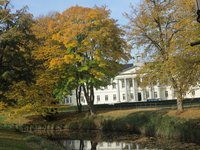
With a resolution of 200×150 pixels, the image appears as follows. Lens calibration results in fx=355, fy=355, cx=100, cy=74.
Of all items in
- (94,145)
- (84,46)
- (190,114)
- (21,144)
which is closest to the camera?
(21,144)

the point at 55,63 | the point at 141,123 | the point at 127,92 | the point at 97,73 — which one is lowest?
the point at 141,123

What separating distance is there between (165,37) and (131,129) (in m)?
10.3

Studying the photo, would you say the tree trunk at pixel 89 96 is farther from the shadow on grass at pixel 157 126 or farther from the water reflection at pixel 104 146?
the water reflection at pixel 104 146

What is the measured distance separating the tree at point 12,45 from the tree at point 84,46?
35.4 feet

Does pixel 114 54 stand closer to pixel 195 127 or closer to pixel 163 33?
pixel 163 33

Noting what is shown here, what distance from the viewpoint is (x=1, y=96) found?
110ft

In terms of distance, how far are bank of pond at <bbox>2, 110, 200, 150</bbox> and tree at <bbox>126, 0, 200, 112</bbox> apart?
2879 mm

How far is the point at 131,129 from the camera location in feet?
123

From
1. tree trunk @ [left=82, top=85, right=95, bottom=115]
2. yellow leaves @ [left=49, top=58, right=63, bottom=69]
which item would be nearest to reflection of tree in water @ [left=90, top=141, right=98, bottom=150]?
yellow leaves @ [left=49, top=58, right=63, bottom=69]

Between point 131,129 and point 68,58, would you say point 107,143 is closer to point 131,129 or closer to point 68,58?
point 131,129

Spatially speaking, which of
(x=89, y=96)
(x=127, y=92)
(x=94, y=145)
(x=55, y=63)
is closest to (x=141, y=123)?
(x=94, y=145)

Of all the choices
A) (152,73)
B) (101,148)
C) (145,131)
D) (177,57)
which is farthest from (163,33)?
(101,148)

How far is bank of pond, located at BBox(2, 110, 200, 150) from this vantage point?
2812 centimetres

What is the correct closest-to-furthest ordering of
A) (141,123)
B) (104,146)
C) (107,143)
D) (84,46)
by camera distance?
(104,146) < (107,143) < (141,123) < (84,46)
